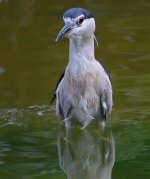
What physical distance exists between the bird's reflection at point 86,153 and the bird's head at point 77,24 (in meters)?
1.11

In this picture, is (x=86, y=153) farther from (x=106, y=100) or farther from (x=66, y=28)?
(x=66, y=28)

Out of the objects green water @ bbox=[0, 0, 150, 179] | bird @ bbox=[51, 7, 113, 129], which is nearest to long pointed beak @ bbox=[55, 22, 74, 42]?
bird @ bbox=[51, 7, 113, 129]

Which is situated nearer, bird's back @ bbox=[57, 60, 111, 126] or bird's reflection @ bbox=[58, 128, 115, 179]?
bird's reflection @ bbox=[58, 128, 115, 179]

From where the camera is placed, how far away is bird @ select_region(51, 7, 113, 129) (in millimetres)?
6387

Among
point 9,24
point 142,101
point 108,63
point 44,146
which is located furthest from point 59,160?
point 9,24

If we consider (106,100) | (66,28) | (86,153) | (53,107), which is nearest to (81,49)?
(66,28)

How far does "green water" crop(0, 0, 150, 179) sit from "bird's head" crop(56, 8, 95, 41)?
45.0 inches

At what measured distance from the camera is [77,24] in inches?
245

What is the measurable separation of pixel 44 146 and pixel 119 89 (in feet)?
6.25

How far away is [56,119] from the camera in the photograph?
24.5ft

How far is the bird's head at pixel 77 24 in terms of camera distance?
20.1ft

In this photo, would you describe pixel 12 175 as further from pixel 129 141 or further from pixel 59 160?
pixel 129 141

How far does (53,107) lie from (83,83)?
4.27 ft

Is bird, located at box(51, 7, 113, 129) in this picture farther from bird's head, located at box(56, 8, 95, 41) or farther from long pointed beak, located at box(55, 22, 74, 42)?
long pointed beak, located at box(55, 22, 74, 42)
